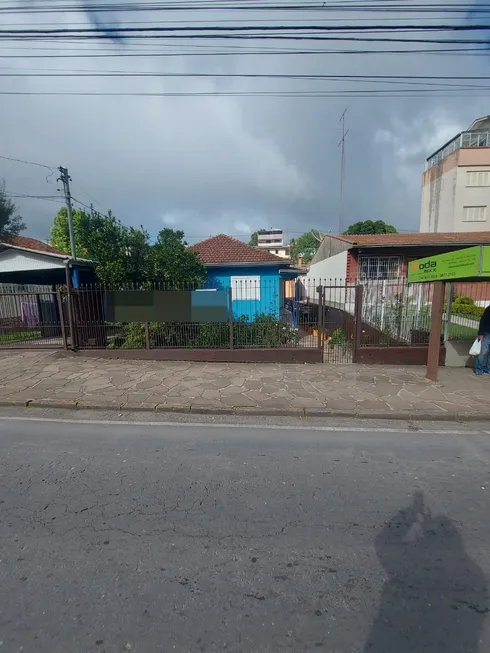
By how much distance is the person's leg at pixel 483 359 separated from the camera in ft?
21.3

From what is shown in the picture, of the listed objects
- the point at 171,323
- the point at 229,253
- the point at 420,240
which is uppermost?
the point at 420,240

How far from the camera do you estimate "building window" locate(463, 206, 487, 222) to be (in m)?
26.1

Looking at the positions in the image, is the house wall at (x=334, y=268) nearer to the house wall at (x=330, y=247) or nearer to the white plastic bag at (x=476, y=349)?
the house wall at (x=330, y=247)

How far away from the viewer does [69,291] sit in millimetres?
8125

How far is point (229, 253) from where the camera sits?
587 inches

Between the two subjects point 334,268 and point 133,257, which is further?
point 334,268

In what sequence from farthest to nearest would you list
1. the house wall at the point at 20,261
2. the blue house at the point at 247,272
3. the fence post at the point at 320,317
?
the blue house at the point at 247,272, the house wall at the point at 20,261, the fence post at the point at 320,317

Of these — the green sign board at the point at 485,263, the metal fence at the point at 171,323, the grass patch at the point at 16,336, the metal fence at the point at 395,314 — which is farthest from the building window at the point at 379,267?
the grass patch at the point at 16,336

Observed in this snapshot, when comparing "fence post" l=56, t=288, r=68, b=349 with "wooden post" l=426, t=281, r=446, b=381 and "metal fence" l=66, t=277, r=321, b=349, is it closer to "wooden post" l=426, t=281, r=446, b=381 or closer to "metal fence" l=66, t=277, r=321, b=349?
"metal fence" l=66, t=277, r=321, b=349

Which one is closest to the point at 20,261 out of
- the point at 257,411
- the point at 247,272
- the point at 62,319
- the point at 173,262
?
the point at 62,319

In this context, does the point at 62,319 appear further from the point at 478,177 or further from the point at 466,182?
the point at 478,177

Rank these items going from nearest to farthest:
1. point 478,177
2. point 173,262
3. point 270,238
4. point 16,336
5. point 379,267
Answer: point 16,336, point 173,262, point 379,267, point 478,177, point 270,238

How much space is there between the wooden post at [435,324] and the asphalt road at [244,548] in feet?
8.85

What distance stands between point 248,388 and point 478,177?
1221 inches
